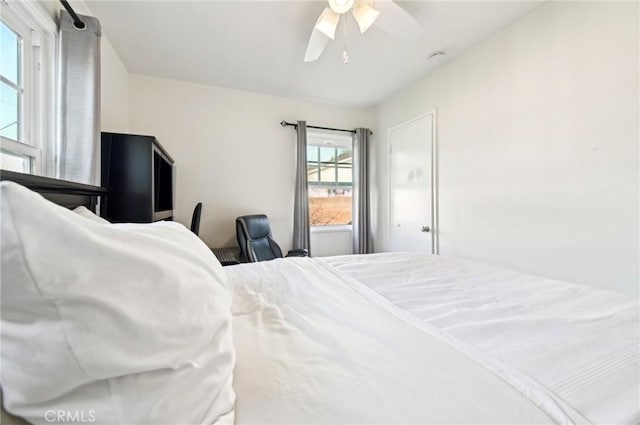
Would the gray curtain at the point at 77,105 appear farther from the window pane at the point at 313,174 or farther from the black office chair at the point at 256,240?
the window pane at the point at 313,174

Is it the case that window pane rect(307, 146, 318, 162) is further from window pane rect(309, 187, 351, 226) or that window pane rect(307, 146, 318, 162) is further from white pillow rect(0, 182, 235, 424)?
white pillow rect(0, 182, 235, 424)

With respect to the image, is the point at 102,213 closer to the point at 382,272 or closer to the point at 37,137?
the point at 37,137

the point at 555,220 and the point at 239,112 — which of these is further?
the point at 239,112

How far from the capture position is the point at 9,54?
51.4 inches

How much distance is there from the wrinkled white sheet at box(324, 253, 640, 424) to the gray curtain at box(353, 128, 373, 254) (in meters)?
2.18

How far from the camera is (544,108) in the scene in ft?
6.05

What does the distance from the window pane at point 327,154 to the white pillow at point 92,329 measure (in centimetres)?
339

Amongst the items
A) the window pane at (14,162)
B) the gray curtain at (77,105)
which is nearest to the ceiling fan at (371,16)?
the gray curtain at (77,105)

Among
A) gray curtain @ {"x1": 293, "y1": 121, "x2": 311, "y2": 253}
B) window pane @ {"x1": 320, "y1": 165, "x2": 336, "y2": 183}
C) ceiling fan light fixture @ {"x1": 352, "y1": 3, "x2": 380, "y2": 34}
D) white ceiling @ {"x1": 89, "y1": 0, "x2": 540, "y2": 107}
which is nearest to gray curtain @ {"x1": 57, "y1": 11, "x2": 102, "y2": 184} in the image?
white ceiling @ {"x1": 89, "y1": 0, "x2": 540, "y2": 107}

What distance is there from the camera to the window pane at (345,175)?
3.81 m

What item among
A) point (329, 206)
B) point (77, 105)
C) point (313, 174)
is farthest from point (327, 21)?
point (329, 206)

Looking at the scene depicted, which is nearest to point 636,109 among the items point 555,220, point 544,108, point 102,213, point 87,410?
point 544,108

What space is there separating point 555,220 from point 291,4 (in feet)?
7.94

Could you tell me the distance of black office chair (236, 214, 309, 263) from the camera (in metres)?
2.75
